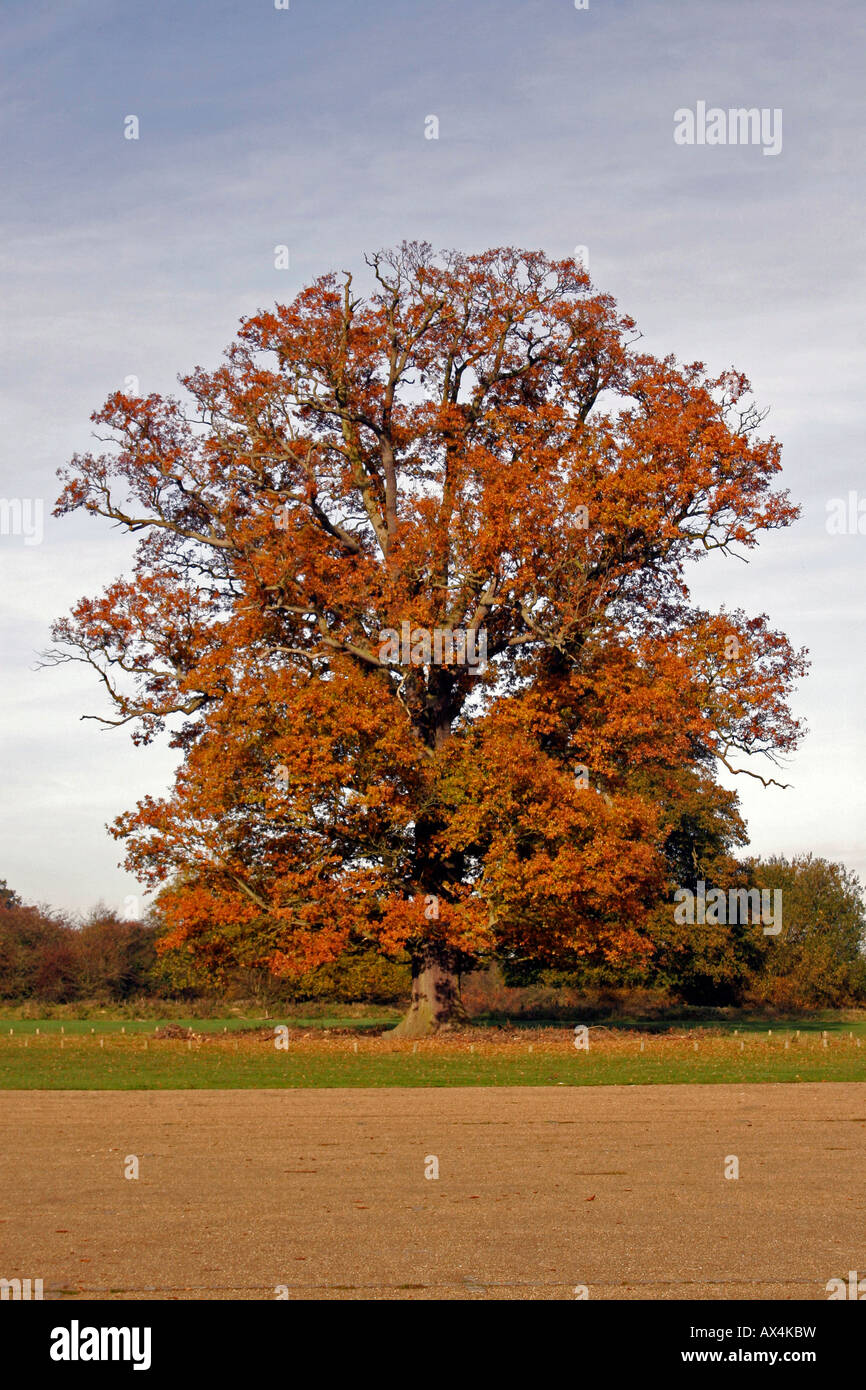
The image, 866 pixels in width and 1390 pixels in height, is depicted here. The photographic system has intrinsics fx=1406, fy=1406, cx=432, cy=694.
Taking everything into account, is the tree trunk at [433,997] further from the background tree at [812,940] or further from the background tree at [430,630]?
the background tree at [812,940]

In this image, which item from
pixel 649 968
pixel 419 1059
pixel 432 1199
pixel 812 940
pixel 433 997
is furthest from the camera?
pixel 812 940

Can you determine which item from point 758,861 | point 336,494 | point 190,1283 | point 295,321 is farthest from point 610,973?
point 190,1283

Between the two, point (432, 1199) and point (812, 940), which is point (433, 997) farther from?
point (812, 940)

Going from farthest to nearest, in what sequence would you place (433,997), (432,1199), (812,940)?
(812,940)
(433,997)
(432,1199)

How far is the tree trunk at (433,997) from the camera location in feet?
120

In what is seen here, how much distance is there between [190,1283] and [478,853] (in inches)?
1101

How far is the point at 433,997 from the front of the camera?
121 feet

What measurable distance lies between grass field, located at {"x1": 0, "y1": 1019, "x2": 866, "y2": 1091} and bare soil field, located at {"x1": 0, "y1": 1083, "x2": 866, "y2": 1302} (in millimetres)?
4247

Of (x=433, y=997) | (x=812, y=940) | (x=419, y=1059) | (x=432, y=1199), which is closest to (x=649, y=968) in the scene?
(x=812, y=940)

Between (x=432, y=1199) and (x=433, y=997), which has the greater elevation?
(x=432, y=1199)

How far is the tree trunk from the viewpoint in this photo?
36438mm

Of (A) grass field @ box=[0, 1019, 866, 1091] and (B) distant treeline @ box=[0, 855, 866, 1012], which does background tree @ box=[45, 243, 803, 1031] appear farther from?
(B) distant treeline @ box=[0, 855, 866, 1012]

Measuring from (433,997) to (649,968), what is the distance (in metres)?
25.4

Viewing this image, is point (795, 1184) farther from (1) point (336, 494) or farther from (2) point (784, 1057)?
(1) point (336, 494)
